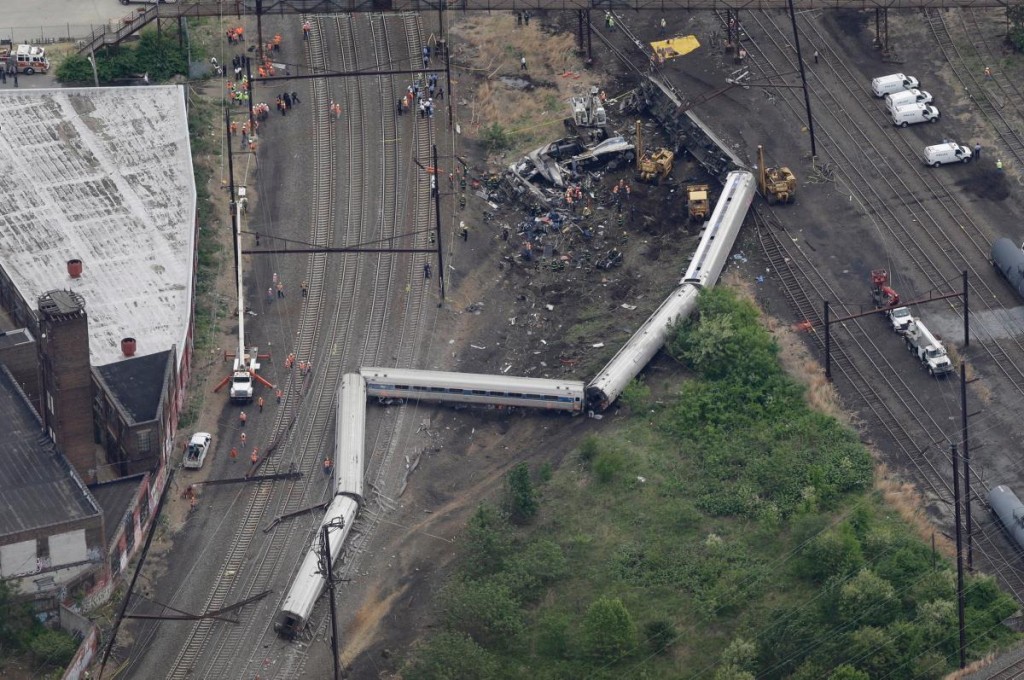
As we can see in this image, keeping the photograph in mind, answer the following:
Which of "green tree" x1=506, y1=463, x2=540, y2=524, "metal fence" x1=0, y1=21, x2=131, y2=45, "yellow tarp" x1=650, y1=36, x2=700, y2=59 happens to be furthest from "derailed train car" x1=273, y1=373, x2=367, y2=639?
"metal fence" x1=0, y1=21, x2=131, y2=45

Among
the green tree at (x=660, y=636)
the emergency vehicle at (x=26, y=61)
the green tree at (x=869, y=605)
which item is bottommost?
the green tree at (x=660, y=636)

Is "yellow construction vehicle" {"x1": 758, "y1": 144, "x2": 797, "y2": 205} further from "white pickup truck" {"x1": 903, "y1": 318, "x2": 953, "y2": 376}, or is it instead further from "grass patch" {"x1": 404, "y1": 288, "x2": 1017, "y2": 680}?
"white pickup truck" {"x1": 903, "y1": 318, "x2": 953, "y2": 376}

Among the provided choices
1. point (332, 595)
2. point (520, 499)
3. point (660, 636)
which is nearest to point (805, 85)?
point (520, 499)

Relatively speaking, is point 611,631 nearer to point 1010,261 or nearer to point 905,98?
point 1010,261

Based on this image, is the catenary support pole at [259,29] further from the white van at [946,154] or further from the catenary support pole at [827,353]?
Answer: the catenary support pole at [827,353]

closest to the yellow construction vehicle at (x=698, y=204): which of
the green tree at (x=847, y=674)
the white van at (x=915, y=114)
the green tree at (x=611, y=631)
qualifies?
the white van at (x=915, y=114)
